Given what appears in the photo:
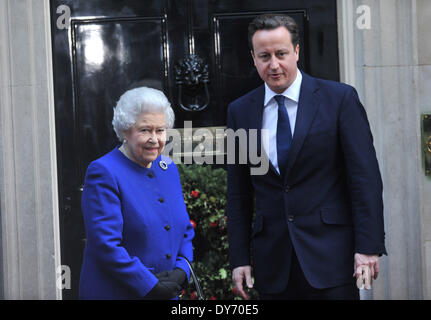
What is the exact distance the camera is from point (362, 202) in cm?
247

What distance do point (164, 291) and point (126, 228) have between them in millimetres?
318

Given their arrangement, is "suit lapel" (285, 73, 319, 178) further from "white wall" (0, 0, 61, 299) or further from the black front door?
"white wall" (0, 0, 61, 299)

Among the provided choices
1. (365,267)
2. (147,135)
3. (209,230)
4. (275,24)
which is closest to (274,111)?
(275,24)

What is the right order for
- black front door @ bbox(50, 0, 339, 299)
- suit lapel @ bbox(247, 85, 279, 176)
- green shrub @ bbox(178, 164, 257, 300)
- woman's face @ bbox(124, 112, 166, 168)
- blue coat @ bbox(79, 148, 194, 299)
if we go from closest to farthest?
blue coat @ bbox(79, 148, 194, 299)
woman's face @ bbox(124, 112, 166, 168)
suit lapel @ bbox(247, 85, 279, 176)
green shrub @ bbox(178, 164, 257, 300)
black front door @ bbox(50, 0, 339, 299)

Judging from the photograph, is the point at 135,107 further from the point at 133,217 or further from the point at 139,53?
the point at 139,53

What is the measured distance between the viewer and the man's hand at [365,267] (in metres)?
2.44

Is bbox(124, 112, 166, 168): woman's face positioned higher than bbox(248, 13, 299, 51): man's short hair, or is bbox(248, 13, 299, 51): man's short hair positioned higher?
bbox(248, 13, 299, 51): man's short hair

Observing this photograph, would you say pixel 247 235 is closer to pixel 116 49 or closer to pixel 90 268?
pixel 90 268

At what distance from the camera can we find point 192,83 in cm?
465

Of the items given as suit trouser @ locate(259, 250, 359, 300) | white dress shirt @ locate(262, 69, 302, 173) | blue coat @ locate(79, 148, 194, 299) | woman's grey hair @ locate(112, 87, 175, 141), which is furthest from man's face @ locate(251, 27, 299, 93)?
suit trouser @ locate(259, 250, 359, 300)

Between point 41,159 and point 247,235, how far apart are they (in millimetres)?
2202

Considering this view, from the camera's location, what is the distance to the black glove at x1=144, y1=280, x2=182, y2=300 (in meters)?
2.41

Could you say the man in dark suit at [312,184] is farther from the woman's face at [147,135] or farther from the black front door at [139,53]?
the black front door at [139,53]

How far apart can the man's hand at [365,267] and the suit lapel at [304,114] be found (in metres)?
0.49
